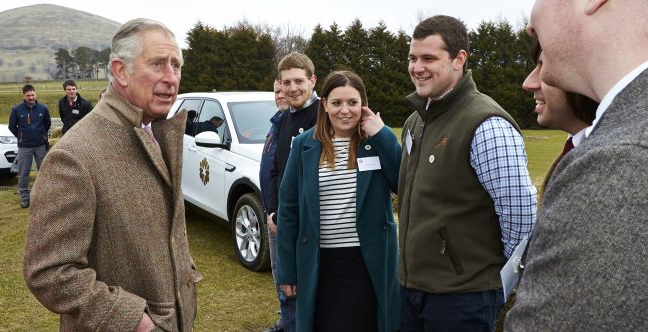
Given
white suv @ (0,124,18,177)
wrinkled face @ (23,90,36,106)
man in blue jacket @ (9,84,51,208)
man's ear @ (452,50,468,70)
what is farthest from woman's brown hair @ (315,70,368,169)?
white suv @ (0,124,18,177)

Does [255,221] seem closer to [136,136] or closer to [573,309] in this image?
[136,136]

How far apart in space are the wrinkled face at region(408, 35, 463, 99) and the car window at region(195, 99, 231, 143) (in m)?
3.62

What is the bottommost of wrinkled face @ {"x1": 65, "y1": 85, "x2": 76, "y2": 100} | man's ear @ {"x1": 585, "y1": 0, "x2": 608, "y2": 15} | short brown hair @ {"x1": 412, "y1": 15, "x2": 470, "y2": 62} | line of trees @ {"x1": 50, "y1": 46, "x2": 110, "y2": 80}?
line of trees @ {"x1": 50, "y1": 46, "x2": 110, "y2": 80}

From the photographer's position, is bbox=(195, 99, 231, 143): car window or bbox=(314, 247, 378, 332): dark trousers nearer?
bbox=(314, 247, 378, 332): dark trousers

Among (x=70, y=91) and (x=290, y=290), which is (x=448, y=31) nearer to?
(x=290, y=290)

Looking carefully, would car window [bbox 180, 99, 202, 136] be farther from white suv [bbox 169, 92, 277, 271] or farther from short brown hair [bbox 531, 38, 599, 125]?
short brown hair [bbox 531, 38, 599, 125]

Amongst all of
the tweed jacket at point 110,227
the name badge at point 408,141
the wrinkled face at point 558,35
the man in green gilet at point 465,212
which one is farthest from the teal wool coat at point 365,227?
the wrinkled face at point 558,35

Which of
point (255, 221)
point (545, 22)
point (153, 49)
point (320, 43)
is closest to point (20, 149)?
point (255, 221)

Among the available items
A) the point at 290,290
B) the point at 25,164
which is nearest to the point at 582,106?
the point at 290,290

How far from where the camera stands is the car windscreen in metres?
6.02

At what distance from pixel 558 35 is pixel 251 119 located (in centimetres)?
549

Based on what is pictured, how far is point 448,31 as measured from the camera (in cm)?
273

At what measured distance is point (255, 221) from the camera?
561cm

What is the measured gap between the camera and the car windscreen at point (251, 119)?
237 inches
